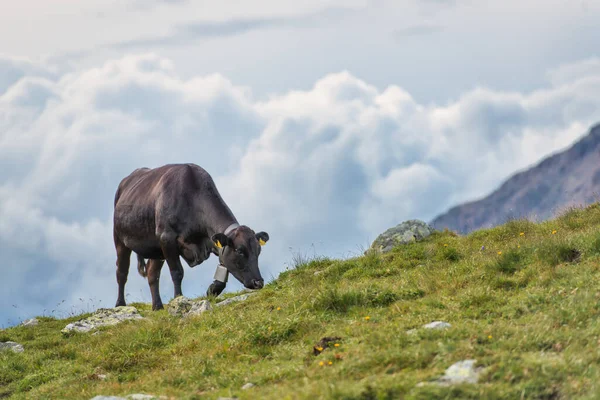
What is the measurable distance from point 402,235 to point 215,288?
4451 millimetres

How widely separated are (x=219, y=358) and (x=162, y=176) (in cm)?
997

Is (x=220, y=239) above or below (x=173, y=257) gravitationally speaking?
below

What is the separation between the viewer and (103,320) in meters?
17.6

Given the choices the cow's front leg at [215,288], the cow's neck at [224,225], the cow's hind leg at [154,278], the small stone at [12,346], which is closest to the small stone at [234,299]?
the cow's front leg at [215,288]

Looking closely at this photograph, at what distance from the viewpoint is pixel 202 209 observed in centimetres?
1970

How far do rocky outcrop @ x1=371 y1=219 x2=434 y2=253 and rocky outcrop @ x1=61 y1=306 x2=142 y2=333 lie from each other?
5632mm

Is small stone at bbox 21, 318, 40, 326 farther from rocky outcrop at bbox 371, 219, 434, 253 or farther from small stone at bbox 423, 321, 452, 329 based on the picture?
small stone at bbox 423, 321, 452, 329

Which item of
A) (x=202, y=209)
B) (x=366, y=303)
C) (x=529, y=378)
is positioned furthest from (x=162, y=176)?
(x=529, y=378)

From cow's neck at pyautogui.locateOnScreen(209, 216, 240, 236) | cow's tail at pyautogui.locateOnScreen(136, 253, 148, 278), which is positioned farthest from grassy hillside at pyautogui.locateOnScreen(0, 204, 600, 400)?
cow's tail at pyautogui.locateOnScreen(136, 253, 148, 278)

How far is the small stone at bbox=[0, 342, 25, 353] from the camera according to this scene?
16.4 metres

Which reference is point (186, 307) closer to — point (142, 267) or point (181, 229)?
point (181, 229)

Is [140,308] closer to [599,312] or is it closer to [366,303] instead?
[366,303]

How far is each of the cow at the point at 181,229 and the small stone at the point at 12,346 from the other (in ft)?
13.2

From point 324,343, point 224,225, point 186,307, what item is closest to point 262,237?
point 224,225
